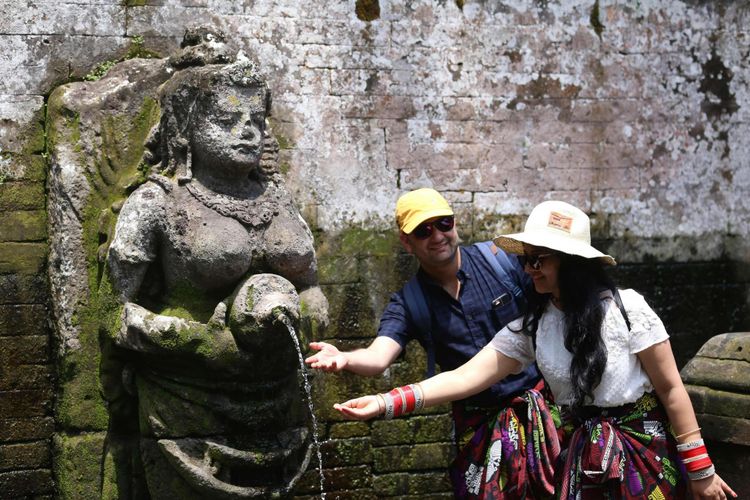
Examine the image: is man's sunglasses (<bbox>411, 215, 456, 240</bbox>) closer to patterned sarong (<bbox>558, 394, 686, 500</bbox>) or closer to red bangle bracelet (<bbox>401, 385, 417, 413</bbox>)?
red bangle bracelet (<bbox>401, 385, 417, 413</bbox>)

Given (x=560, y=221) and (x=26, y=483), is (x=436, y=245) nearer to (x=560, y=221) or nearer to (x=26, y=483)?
(x=560, y=221)

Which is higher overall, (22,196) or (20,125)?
(20,125)

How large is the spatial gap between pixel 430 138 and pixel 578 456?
285cm

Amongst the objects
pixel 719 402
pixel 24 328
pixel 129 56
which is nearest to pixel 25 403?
pixel 24 328

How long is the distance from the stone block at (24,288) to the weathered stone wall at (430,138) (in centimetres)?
1

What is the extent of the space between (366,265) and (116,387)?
6.03 feet

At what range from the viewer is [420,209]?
4418mm

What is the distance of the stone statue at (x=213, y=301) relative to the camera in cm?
427

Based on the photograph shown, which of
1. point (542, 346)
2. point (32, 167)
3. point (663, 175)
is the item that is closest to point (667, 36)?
point (663, 175)

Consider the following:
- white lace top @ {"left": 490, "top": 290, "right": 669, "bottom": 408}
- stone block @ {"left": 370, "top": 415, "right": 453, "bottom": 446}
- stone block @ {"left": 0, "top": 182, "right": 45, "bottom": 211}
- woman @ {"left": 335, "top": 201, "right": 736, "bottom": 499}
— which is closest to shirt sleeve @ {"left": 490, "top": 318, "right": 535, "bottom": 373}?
woman @ {"left": 335, "top": 201, "right": 736, "bottom": 499}

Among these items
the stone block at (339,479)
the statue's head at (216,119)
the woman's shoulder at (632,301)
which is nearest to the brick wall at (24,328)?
the statue's head at (216,119)

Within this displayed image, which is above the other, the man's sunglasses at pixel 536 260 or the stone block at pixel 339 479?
the man's sunglasses at pixel 536 260

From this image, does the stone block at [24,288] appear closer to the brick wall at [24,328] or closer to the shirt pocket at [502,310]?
the brick wall at [24,328]

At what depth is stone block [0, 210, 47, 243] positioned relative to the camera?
5.30 metres
